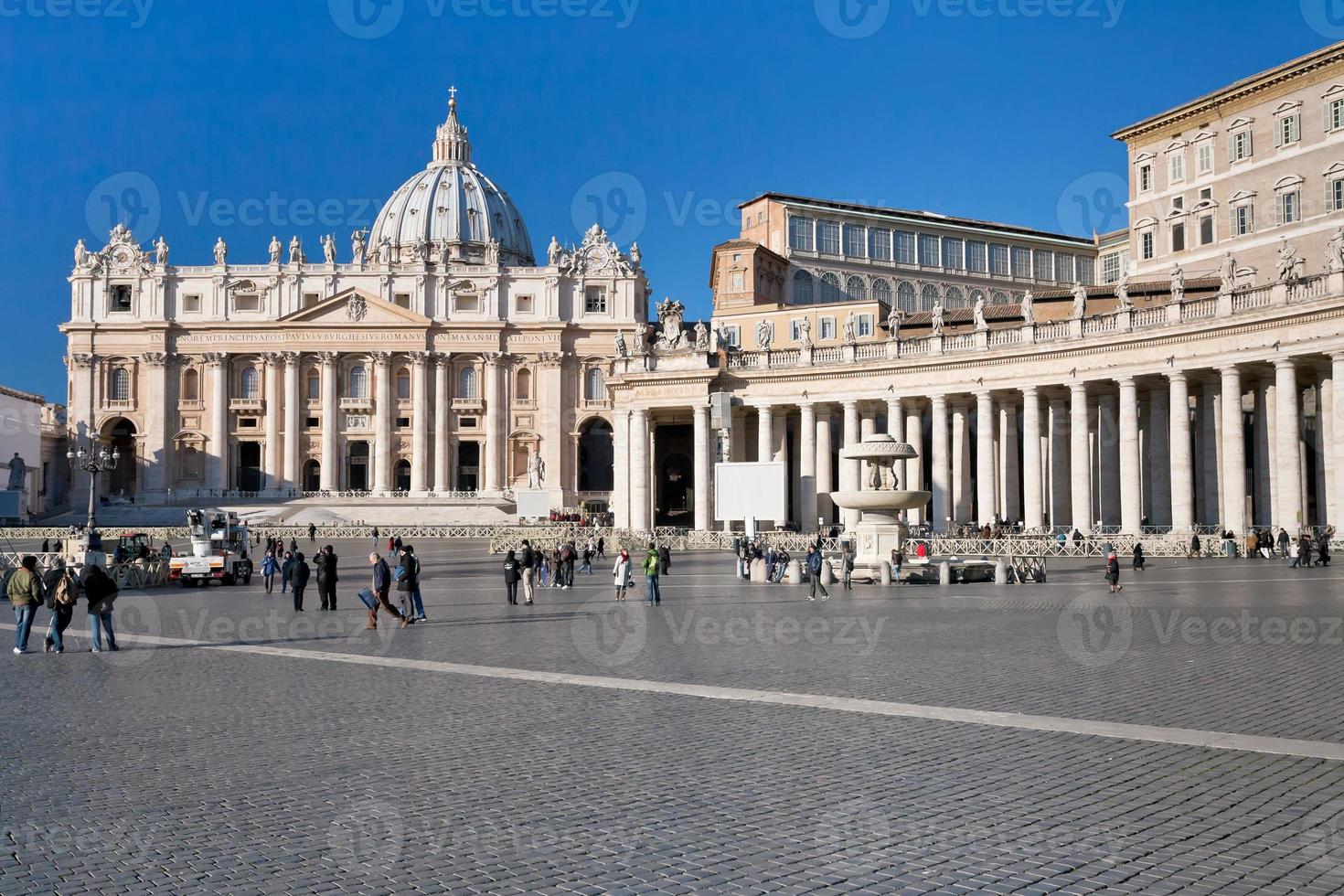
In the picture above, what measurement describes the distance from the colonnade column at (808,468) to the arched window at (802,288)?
29674 millimetres

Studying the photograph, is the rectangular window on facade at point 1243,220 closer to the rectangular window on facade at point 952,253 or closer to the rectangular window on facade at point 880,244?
the rectangular window on facade at point 880,244

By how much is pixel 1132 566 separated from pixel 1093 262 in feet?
227

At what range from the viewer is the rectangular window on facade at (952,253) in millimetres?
92750

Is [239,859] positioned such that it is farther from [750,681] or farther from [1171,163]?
[1171,163]

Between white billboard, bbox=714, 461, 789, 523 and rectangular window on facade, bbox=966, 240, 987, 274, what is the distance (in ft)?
182

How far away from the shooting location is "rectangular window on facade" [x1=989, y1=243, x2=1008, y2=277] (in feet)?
312

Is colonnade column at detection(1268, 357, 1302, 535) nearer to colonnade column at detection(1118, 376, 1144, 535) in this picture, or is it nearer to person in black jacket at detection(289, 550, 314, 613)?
colonnade column at detection(1118, 376, 1144, 535)

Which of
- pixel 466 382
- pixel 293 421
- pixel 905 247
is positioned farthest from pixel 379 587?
pixel 466 382

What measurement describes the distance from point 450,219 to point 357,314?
41061mm

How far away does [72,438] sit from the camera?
357 ft

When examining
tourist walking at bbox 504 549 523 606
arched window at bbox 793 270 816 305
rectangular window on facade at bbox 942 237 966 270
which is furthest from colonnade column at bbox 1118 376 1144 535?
rectangular window on facade at bbox 942 237 966 270

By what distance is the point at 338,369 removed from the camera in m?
111

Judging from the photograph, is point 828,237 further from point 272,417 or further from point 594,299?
point 272,417

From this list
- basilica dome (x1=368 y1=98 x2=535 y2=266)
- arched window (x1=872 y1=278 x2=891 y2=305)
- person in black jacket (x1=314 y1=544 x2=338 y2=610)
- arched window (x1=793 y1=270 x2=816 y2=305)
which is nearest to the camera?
person in black jacket (x1=314 y1=544 x2=338 y2=610)
